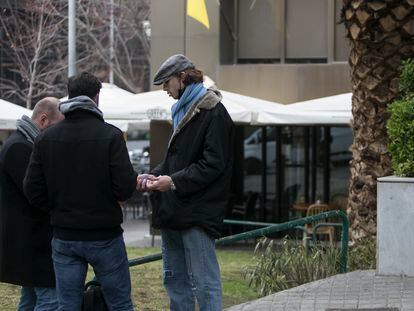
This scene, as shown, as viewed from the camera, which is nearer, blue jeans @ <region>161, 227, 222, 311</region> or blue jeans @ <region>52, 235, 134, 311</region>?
blue jeans @ <region>52, 235, 134, 311</region>

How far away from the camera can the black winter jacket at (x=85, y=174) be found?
5.16 metres

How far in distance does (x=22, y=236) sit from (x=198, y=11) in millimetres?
11743

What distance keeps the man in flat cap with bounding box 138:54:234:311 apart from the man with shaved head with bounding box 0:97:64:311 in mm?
727

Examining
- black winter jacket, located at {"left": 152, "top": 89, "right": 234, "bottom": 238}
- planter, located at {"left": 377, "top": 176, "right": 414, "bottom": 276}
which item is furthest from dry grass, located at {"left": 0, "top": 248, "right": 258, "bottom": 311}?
black winter jacket, located at {"left": 152, "top": 89, "right": 234, "bottom": 238}

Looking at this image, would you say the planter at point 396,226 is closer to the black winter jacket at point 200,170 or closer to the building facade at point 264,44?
the black winter jacket at point 200,170

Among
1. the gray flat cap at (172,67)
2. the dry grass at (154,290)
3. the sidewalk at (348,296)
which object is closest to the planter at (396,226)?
the sidewalk at (348,296)

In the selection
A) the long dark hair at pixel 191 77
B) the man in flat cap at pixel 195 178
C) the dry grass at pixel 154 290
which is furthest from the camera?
the dry grass at pixel 154 290

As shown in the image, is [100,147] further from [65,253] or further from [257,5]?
[257,5]

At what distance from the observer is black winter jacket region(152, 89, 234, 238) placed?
539 cm

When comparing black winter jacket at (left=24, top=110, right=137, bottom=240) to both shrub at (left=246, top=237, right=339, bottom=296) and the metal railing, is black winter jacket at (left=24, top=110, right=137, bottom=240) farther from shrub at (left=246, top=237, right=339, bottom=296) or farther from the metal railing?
shrub at (left=246, top=237, right=339, bottom=296)

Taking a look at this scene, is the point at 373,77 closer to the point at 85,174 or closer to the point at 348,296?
the point at 348,296

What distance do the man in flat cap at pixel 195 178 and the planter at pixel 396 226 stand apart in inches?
87.7

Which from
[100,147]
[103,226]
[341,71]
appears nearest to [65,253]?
[103,226]

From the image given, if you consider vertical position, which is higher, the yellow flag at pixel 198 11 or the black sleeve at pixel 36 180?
the yellow flag at pixel 198 11
